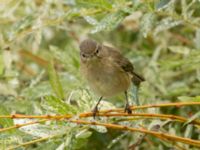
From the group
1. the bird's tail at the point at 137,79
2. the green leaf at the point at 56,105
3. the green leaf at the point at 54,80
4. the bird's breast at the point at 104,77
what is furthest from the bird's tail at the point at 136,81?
the green leaf at the point at 56,105

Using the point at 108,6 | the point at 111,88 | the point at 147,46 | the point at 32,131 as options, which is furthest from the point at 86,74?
the point at 147,46

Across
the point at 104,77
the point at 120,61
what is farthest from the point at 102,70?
→ the point at 120,61

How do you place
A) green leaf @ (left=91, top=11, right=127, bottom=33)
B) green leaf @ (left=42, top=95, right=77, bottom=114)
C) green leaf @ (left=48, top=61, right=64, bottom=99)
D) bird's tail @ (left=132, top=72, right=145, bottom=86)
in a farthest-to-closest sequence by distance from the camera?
1. bird's tail @ (left=132, top=72, right=145, bottom=86)
2. green leaf @ (left=48, top=61, right=64, bottom=99)
3. green leaf @ (left=91, top=11, right=127, bottom=33)
4. green leaf @ (left=42, top=95, right=77, bottom=114)

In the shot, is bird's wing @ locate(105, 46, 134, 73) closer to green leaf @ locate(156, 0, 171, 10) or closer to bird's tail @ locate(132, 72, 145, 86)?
bird's tail @ locate(132, 72, 145, 86)

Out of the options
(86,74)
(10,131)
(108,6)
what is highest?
(108,6)

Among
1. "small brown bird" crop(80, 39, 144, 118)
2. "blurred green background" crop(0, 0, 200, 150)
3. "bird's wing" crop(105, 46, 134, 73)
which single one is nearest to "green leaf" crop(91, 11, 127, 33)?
"blurred green background" crop(0, 0, 200, 150)

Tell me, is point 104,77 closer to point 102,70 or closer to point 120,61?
point 102,70

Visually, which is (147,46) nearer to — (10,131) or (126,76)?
(126,76)
